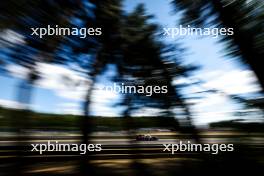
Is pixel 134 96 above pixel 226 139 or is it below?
above

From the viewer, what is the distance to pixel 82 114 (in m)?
9.56

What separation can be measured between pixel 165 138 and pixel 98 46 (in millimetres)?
3339

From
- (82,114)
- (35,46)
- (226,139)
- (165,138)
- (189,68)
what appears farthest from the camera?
(82,114)

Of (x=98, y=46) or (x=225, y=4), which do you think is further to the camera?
(x=98, y=46)

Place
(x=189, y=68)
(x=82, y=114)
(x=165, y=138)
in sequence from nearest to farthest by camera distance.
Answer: (x=165, y=138)
(x=189, y=68)
(x=82, y=114)

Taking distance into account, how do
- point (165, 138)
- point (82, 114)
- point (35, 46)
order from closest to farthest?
point (35, 46)
point (165, 138)
point (82, 114)

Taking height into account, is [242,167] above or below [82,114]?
below

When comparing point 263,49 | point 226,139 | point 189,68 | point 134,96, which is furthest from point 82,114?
point 263,49

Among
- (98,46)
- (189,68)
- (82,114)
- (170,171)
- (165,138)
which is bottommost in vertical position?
(170,171)

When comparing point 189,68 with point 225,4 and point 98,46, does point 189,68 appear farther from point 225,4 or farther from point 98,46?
point 98,46

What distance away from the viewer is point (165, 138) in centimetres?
831

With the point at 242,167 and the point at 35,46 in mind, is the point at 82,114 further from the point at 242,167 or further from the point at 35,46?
the point at 242,167

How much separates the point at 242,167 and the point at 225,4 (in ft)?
11.9

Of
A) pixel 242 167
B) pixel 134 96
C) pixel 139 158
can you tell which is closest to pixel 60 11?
pixel 134 96
